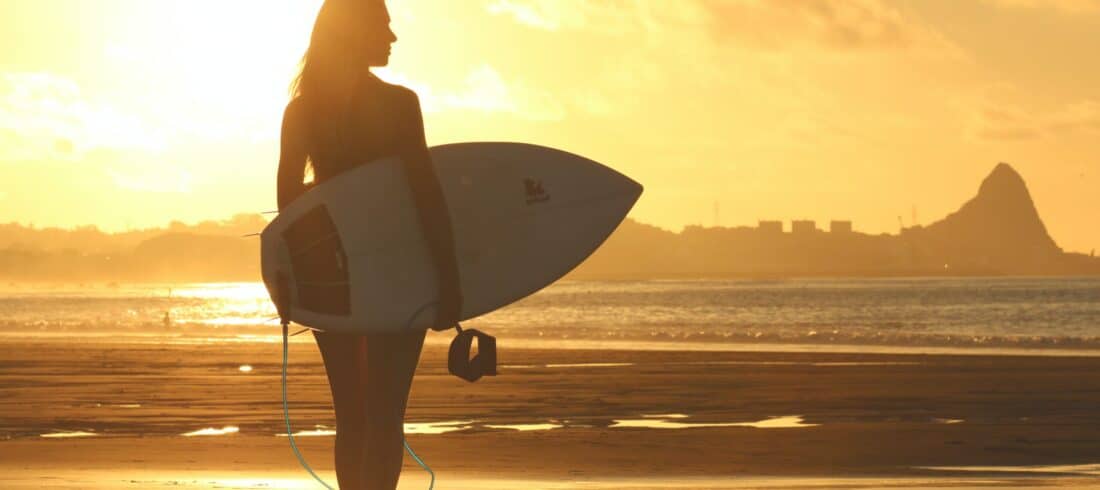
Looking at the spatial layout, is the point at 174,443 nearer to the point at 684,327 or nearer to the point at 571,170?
the point at 571,170

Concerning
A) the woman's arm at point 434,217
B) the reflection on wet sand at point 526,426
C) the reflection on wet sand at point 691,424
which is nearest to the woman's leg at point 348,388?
the woman's arm at point 434,217

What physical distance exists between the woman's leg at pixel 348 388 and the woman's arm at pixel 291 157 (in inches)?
18.7

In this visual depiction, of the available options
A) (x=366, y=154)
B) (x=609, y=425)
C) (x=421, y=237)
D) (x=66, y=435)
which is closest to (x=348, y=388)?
(x=421, y=237)

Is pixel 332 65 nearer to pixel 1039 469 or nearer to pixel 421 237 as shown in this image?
pixel 421 237

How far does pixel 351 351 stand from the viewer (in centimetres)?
479

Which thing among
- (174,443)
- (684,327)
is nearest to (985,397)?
(174,443)

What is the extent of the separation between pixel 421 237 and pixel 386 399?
0.53m

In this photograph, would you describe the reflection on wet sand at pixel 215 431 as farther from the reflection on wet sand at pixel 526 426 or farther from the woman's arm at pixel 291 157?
the woman's arm at pixel 291 157

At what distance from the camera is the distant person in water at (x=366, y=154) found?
4.73 meters

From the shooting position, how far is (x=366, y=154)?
4762 millimetres

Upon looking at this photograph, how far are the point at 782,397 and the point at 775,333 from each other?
28.9 m

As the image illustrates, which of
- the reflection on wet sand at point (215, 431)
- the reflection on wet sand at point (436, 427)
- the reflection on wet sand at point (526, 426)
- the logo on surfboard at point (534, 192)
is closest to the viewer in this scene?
the logo on surfboard at point (534, 192)

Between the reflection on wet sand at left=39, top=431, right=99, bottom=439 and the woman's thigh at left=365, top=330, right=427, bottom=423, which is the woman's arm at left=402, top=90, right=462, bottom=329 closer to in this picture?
the woman's thigh at left=365, top=330, right=427, bottom=423

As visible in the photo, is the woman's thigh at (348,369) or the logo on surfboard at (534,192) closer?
the woman's thigh at (348,369)
